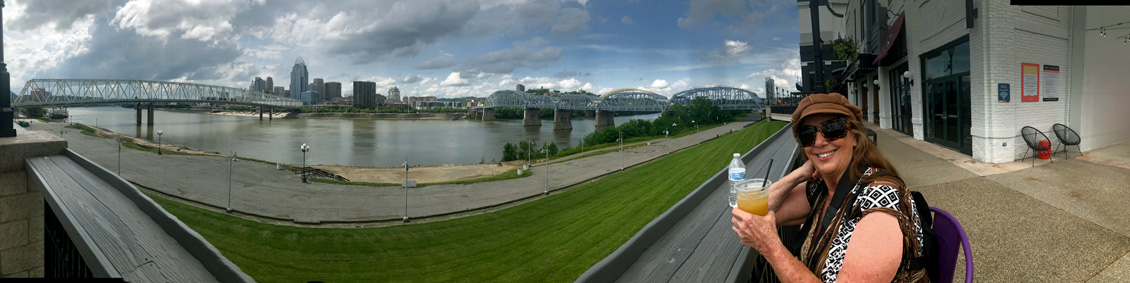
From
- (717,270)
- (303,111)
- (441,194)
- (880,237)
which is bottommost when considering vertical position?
(441,194)

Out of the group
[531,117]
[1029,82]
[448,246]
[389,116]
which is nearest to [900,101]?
[1029,82]

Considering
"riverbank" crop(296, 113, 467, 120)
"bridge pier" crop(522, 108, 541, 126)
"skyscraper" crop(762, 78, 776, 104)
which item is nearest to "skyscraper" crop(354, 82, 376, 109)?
"riverbank" crop(296, 113, 467, 120)

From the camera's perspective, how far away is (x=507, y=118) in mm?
77625

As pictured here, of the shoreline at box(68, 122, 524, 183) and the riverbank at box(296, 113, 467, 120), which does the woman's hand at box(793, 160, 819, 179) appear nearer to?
the shoreline at box(68, 122, 524, 183)

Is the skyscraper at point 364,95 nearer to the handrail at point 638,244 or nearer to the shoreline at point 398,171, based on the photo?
the shoreline at point 398,171

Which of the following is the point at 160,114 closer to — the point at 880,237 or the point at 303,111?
the point at 303,111

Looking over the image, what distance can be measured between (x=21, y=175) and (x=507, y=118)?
75404 mm

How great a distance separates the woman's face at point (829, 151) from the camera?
1.02 m

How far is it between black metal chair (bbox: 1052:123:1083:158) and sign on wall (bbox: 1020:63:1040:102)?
0.55 meters

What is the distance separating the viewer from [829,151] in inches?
41.1

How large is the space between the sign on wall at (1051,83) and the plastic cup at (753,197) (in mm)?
7953

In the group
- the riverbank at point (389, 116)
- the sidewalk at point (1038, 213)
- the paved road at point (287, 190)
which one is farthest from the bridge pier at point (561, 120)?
the sidewalk at point (1038, 213)

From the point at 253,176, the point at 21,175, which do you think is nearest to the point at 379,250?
the point at 21,175

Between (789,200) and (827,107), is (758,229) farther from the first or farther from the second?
(789,200)
